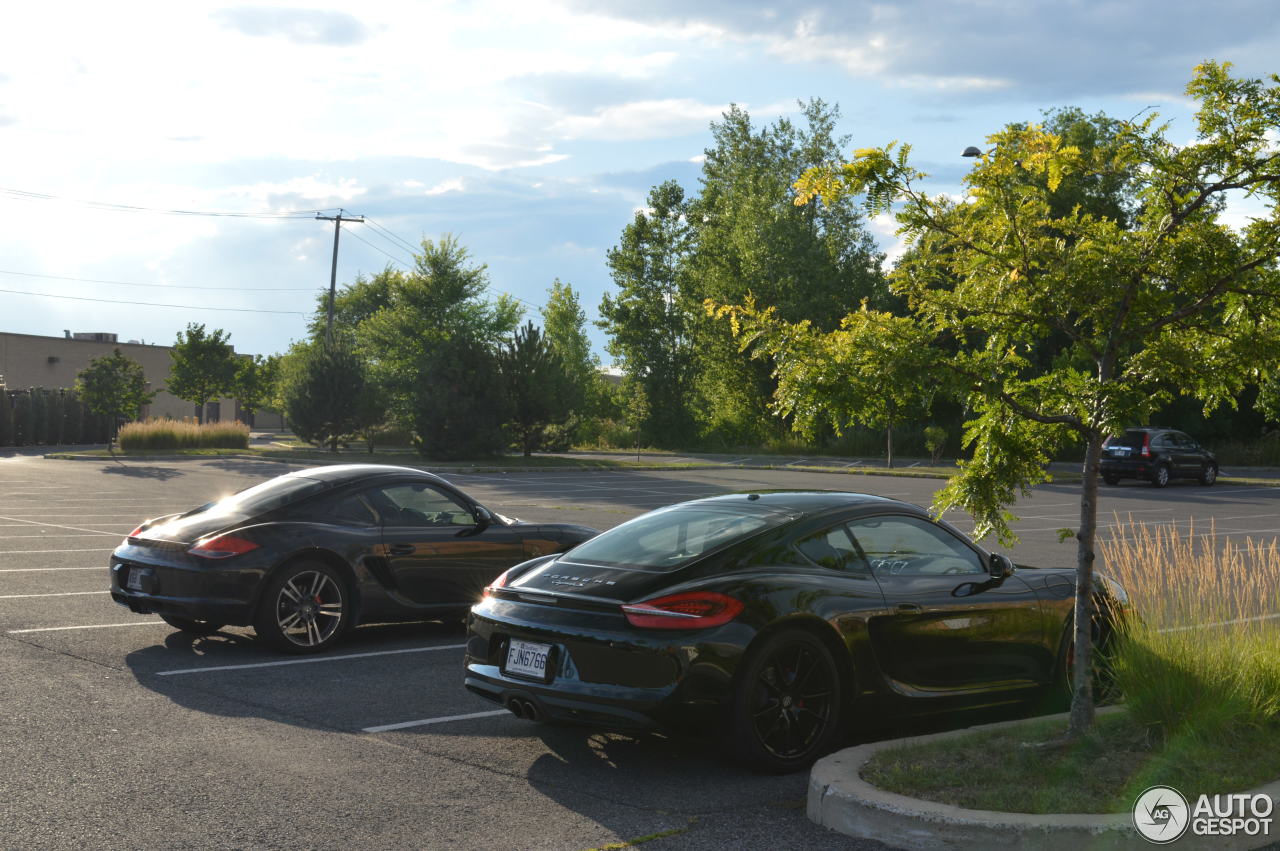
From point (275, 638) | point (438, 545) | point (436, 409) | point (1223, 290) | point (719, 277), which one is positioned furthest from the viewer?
point (719, 277)

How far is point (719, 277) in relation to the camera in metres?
63.5

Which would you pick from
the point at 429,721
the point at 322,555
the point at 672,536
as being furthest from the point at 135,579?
the point at 672,536

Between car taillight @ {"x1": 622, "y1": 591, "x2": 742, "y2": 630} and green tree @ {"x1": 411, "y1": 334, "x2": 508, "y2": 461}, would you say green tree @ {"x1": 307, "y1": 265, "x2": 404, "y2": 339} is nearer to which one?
green tree @ {"x1": 411, "y1": 334, "x2": 508, "y2": 461}

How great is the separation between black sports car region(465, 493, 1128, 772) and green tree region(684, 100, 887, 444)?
4788cm

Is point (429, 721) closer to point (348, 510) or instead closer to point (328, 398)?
point (348, 510)

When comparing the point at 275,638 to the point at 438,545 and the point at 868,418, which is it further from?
the point at 868,418

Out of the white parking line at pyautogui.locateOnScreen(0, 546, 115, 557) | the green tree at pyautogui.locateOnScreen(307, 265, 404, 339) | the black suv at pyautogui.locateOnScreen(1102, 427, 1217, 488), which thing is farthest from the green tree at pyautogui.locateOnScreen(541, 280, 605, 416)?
the white parking line at pyautogui.locateOnScreen(0, 546, 115, 557)

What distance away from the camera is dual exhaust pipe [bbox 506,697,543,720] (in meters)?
5.90

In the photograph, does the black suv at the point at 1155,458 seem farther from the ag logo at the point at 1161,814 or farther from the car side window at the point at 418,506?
the ag logo at the point at 1161,814

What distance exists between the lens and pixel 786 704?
5.88 metres

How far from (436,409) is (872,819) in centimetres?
3945

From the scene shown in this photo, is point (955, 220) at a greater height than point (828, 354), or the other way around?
point (955, 220)

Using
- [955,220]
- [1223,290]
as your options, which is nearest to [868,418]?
[955,220]

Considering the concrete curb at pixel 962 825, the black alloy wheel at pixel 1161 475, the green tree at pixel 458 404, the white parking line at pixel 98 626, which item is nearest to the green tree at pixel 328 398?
the green tree at pixel 458 404
